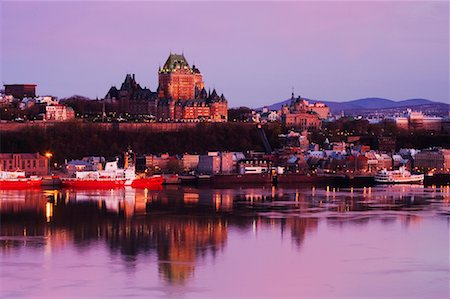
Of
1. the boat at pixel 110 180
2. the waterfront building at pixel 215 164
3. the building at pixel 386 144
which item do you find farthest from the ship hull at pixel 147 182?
the building at pixel 386 144

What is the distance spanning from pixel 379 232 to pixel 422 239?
1.15m

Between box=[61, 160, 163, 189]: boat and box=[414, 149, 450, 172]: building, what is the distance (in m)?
12.0

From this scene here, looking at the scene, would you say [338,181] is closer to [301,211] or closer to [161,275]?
[301,211]

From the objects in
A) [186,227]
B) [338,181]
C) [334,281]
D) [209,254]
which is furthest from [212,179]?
[334,281]

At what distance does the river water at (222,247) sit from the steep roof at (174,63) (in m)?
25.8

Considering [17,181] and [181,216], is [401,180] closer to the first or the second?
[17,181]

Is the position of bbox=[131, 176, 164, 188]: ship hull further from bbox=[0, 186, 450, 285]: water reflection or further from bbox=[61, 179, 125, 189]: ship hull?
bbox=[0, 186, 450, 285]: water reflection

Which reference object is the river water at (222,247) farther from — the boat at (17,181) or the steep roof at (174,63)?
the steep roof at (174,63)

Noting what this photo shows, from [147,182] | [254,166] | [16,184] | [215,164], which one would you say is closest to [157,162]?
[215,164]

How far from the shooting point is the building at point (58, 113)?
140 ft

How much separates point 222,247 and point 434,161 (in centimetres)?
2270

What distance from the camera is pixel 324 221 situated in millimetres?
19719

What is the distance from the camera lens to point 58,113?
43.4 meters

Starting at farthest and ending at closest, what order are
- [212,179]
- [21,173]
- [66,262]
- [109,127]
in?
1. [109,127]
2. [212,179]
3. [21,173]
4. [66,262]
